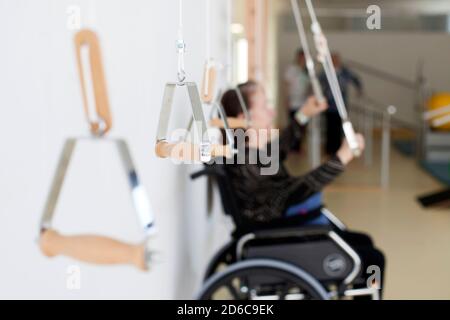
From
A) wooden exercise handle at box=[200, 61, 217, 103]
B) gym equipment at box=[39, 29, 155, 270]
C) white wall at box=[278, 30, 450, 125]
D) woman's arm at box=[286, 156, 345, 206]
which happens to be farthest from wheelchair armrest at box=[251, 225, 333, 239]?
white wall at box=[278, 30, 450, 125]

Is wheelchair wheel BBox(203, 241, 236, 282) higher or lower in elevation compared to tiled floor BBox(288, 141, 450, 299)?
higher

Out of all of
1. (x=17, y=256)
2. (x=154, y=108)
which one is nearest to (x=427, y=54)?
(x=154, y=108)

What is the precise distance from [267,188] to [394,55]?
719 cm

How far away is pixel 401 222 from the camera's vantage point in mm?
3840

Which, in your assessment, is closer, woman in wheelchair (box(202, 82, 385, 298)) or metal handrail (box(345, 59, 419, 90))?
woman in wheelchair (box(202, 82, 385, 298))

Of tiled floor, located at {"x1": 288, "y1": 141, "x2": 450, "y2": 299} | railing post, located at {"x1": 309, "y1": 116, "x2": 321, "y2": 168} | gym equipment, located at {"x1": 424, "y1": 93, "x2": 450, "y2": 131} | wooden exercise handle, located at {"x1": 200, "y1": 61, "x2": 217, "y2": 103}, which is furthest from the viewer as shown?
gym equipment, located at {"x1": 424, "y1": 93, "x2": 450, "y2": 131}

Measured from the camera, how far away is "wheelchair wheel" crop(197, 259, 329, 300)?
168 cm

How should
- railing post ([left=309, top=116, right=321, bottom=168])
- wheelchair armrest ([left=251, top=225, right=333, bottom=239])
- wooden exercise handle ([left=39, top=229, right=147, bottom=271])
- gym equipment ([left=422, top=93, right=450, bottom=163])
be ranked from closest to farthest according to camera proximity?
wooden exercise handle ([left=39, top=229, right=147, bottom=271])
wheelchair armrest ([left=251, top=225, right=333, bottom=239])
railing post ([left=309, top=116, right=321, bottom=168])
gym equipment ([left=422, top=93, right=450, bottom=163])

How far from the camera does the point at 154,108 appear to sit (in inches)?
56.4

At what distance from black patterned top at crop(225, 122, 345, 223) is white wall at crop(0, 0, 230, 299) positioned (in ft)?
0.76

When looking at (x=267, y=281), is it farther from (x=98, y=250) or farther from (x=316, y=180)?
(x=98, y=250)

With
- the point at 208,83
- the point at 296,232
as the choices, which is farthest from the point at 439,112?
the point at 208,83

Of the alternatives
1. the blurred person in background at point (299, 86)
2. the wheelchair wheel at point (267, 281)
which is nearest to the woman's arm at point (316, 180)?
the wheelchair wheel at point (267, 281)

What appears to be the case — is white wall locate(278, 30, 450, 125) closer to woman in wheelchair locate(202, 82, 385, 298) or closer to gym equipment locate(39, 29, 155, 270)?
woman in wheelchair locate(202, 82, 385, 298)
